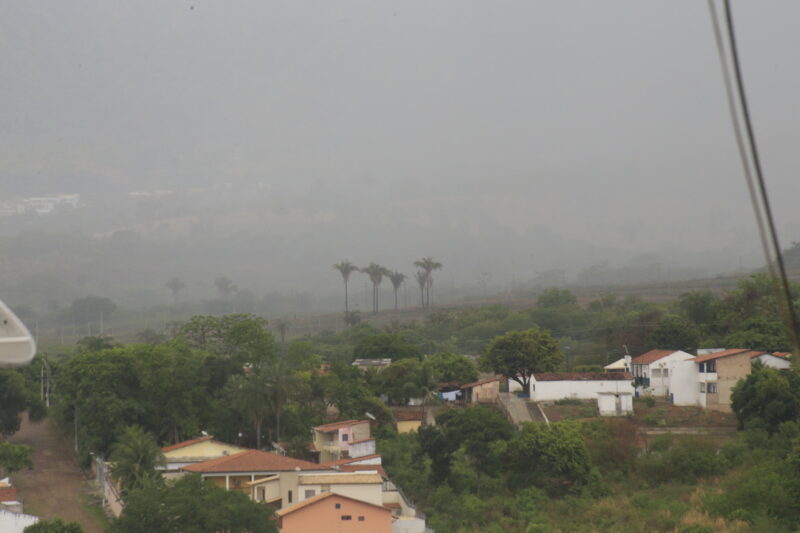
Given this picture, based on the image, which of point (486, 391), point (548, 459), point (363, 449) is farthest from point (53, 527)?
point (486, 391)

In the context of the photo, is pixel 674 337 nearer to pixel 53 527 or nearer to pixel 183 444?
pixel 183 444

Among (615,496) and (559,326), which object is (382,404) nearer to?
(615,496)

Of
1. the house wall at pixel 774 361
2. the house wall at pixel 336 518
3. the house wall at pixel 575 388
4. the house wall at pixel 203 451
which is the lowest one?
the house wall at pixel 336 518

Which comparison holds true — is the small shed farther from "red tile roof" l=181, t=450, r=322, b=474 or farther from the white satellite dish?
the white satellite dish

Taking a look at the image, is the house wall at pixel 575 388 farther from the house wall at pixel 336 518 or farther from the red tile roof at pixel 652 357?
the house wall at pixel 336 518

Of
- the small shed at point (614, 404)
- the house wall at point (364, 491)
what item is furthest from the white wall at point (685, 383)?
the house wall at point (364, 491)

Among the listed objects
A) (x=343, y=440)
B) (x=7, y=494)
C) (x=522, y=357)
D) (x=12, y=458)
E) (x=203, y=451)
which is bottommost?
(x=7, y=494)
